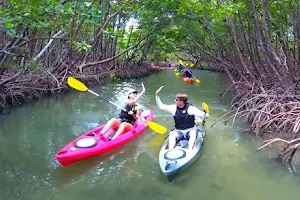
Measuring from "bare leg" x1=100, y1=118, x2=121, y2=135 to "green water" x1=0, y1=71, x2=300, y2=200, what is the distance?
400 millimetres

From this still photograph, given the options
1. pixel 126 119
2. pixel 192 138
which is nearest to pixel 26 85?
pixel 126 119

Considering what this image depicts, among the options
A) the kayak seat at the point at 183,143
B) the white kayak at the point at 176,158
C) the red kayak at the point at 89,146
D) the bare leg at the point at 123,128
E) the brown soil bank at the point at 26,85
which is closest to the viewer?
the white kayak at the point at 176,158

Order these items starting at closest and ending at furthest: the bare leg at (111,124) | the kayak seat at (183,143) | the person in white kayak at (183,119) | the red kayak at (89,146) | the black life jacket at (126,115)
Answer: the red kayak at (89,146) < the kayak seat at (183,143) < the person in white kayak at (183,119) < the bare leg at (111,124) < the black life jacket at (126,115)

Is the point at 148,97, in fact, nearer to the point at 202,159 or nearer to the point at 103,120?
the point at 103,120

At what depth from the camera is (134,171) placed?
177 inches

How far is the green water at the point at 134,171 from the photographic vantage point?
383 cm

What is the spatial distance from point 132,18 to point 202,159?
38.1 ft

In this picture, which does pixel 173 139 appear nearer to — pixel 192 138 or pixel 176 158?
pixel 192 138

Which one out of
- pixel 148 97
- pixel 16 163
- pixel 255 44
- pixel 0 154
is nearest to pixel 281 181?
pixel 16 163

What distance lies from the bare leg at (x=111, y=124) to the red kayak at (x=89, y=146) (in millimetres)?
71

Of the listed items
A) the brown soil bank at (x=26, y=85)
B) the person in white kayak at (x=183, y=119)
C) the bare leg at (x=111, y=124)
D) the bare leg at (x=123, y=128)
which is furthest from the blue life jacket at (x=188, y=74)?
the person in white kayak at (x=183, y=119)

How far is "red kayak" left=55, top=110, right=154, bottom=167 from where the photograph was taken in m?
4.39

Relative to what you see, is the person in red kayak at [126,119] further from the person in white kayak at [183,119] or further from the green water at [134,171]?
the person in white kayak at [183,119]

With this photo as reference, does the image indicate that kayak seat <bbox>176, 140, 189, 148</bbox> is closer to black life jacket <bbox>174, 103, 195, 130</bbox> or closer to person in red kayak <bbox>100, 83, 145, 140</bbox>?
black life jacket <bbox>174, 103, 195, 130</bbox>
